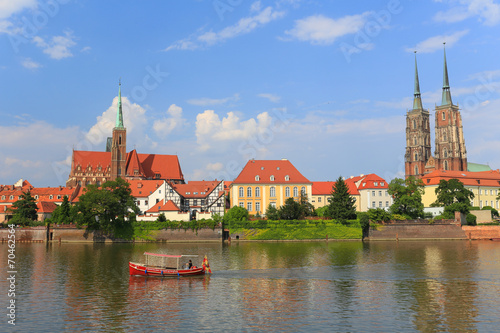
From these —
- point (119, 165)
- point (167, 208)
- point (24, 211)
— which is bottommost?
point (24, 211)

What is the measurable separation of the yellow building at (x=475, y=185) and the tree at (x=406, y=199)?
2008 centimetres

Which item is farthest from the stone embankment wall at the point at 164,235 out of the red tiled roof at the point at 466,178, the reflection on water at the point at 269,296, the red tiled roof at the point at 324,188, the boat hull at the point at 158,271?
the red tiled roof at the point at 466,178

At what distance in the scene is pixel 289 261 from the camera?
4747cm

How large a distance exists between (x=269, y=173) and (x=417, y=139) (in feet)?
336

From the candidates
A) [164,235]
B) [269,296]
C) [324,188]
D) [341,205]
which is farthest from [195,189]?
[269,296]

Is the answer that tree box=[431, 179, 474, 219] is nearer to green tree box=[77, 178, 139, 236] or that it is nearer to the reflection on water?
the reflection on water

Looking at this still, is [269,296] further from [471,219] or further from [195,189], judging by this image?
[195,189]

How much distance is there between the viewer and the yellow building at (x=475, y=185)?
106 m

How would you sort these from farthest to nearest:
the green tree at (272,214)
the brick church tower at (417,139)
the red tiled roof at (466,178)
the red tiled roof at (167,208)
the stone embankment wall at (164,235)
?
1. the brick church tower at (417,139)
2. the red tiled roof at (466,178)
3. the red tiled roof at (167,208)
4. the green tree at (272,214)
5. the stone embankment wall at (164,235)

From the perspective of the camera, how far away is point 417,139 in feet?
577

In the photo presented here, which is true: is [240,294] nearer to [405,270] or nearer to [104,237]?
[405,270]

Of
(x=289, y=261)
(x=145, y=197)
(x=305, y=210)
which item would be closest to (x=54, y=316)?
(x=289, y=261)

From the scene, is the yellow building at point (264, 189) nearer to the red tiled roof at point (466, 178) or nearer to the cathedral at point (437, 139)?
the red tiled roof at point (466, 178)

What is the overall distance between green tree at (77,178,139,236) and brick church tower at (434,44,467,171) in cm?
13069
